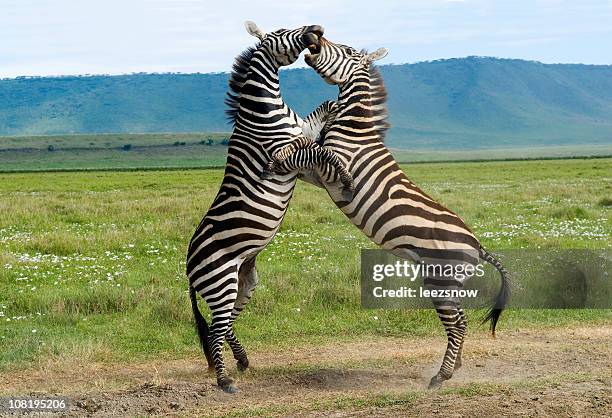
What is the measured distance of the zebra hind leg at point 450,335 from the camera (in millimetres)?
7910

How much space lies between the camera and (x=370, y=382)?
8.34 m

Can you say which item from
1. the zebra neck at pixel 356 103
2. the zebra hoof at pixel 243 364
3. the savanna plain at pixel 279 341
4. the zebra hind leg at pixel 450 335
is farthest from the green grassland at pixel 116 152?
the zebra hind leg at pixel 450 335

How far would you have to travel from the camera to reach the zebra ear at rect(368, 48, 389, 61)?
325 inches

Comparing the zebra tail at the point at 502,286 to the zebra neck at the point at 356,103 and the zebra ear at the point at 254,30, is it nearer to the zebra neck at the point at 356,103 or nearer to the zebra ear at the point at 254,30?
the zebra neck at the point at 356,103

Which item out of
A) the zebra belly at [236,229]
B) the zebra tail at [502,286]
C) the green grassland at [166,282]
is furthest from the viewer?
the green grassland at [166,282]

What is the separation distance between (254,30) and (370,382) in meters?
3.66

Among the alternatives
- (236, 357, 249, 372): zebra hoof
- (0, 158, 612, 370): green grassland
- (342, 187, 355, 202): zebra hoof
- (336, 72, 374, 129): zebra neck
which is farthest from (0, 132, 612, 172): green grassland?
(342, 187, 355, 202): zebra hoof

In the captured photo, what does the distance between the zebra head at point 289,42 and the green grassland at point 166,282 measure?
371cm

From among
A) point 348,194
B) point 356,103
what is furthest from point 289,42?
point 348,194

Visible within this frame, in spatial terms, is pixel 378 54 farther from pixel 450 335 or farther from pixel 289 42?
pixel 450 335

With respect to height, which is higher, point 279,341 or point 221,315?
point 221,315

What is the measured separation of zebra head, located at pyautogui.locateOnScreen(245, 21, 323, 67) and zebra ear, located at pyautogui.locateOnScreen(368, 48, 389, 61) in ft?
1.82

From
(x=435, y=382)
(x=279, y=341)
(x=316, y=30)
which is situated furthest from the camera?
(x=279, y=341)

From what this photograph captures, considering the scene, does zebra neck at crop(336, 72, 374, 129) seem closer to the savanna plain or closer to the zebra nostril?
the zebra nostril
